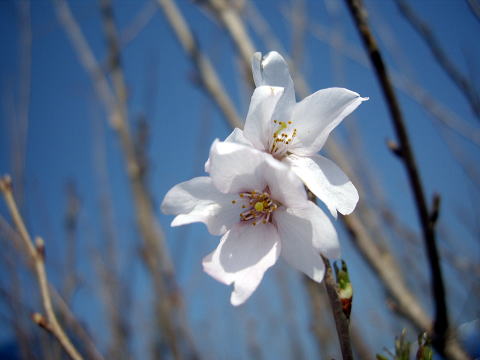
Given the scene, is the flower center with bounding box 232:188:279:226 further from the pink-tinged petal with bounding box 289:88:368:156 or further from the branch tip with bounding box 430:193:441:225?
the branch tip with bounding box 430:193:441:225

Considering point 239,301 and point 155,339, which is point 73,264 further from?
point 239,301

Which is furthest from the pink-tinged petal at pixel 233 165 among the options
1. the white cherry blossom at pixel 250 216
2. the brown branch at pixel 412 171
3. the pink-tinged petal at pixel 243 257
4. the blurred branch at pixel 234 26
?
the blurred branch at pixel 234 26

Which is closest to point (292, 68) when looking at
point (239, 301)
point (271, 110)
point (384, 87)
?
point (384, 87)

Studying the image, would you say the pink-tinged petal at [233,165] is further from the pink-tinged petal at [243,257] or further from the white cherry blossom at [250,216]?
the pink-tinged petal at [243,257]

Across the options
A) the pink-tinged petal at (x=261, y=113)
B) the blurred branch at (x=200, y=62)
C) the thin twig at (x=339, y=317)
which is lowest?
the thin twig at (x=339, y=317)

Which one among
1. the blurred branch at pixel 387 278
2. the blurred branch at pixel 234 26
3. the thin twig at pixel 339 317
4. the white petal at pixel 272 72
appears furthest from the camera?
the blurred branch at pixel 234 26

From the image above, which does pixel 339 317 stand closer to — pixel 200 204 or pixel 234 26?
pixel 200 204
